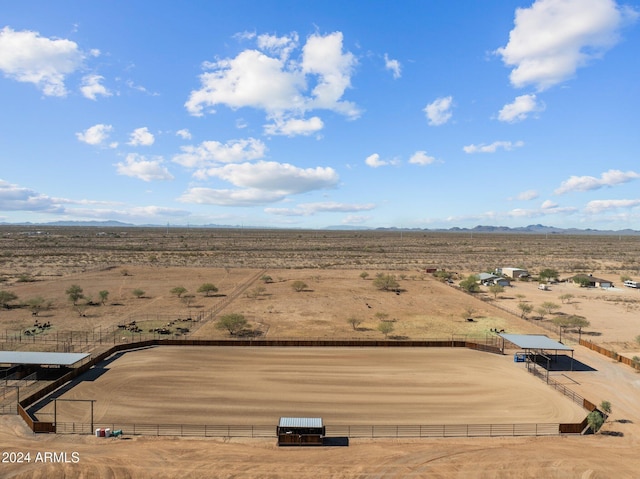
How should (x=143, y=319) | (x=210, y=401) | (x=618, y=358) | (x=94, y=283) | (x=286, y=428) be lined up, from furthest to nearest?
(x=94, y=283) → (x=143, y=319) → (x=618, y=358) → (x=210, y=401) → (x=286, y=428)

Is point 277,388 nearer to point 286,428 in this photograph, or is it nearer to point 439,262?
point 286,428

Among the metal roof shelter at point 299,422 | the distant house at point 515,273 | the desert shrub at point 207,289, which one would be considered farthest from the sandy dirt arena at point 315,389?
the distant house at point 515,273

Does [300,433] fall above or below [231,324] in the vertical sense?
below

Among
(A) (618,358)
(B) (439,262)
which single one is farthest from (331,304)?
(B) (439,262)

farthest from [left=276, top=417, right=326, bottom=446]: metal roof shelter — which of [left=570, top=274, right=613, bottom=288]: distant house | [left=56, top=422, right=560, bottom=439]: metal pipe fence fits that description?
[left=570, top=274, right=613, bottom=288]: distant house

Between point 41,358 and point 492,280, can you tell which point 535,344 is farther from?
point 492,280

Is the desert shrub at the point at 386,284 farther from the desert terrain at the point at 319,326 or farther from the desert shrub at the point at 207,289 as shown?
the desert shrub at the point at 207,289

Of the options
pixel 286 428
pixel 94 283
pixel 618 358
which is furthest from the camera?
pixel 94 283

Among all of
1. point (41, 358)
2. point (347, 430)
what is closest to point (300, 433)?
point (347, 430)
